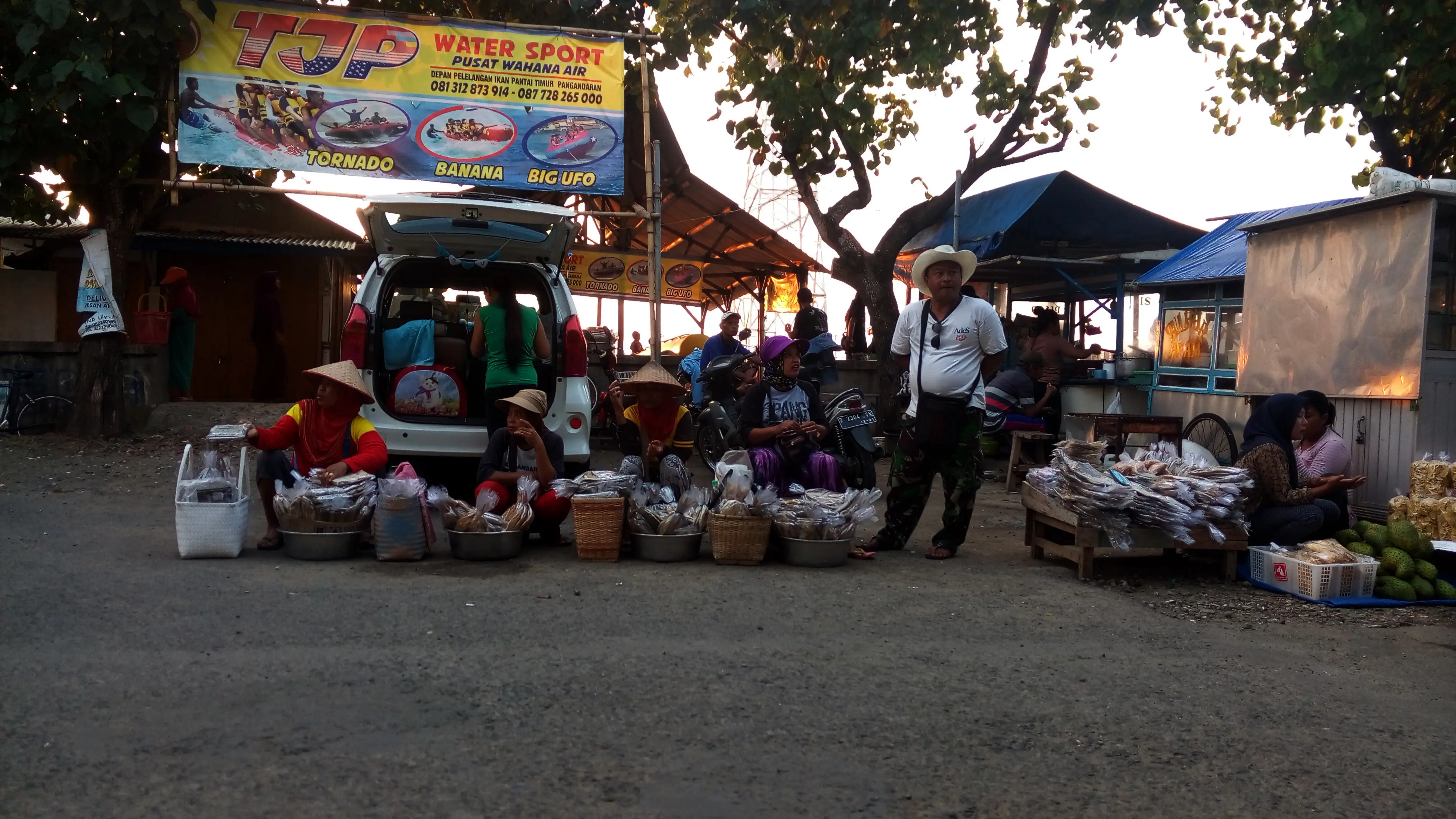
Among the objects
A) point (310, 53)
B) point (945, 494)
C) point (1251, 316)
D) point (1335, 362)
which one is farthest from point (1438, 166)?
point (310, 53)

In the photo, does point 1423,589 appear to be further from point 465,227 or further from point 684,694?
point 465,227

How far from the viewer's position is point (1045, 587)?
634 centimetres

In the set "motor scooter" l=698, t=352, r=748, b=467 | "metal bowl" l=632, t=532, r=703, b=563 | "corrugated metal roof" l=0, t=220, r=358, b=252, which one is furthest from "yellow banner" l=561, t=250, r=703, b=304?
"metal bowl" l=632, t=532, r=703, b=563

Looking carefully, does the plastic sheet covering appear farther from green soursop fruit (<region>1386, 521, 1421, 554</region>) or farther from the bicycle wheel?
the bicycle wheel

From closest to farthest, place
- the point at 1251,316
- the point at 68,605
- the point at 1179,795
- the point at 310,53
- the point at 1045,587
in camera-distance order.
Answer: the point at 1179,795
the point at 68,605
the point at 1045,587
the point at 1251,316
the point at 310,53

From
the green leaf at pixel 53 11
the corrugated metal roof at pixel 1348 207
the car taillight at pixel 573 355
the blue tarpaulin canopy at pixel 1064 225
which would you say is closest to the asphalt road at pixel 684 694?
the car taillight at pixel 573 355

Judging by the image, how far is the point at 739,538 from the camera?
6.48 m

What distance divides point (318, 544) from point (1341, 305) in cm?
710

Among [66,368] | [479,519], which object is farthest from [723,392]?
[66,368]

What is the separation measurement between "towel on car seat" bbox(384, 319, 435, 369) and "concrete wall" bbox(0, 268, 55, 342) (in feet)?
35.0

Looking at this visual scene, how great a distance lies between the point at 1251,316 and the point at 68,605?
8504mm

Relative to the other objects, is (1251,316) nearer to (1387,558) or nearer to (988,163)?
(1387,558)

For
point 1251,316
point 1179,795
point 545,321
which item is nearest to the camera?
point 1179,795

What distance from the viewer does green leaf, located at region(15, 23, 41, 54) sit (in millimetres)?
9234
